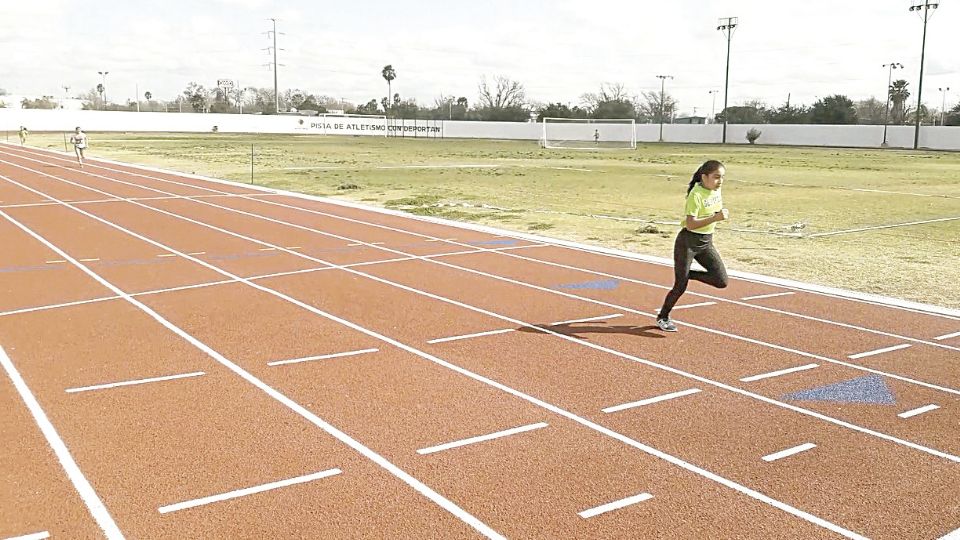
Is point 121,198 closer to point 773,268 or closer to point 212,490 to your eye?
point 773,268

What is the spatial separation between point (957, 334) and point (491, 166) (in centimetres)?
3081

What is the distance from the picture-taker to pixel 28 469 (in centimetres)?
499

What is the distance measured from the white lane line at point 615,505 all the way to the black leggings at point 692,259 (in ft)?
12.1

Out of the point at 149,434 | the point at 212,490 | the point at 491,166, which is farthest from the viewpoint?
the point at 491,166

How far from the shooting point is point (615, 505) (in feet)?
15.0

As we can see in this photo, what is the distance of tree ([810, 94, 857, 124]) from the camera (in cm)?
8656

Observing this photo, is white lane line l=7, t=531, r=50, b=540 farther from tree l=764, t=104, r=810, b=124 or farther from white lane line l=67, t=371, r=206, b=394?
tree l=764, t=104, r=810, b=124

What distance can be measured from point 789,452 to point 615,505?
4.79ft

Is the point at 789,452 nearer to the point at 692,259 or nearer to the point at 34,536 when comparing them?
the point at 692,259

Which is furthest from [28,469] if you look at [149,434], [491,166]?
[491,166]

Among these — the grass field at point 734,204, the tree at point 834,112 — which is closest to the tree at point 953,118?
the tree at point 834,112

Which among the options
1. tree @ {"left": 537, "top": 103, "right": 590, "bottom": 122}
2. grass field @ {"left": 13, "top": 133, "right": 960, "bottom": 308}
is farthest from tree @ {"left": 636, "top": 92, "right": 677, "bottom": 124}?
grass field @ {"left": 13, "top": 133, "right": 960, "bottom": 308}

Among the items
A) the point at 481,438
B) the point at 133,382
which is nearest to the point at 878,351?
the point at 481,438

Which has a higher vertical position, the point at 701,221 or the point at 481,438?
the point at 701,221
